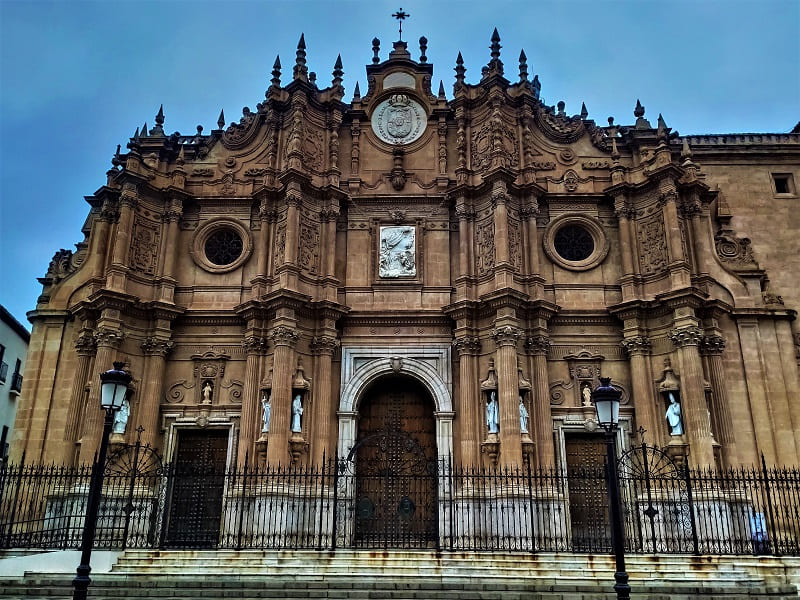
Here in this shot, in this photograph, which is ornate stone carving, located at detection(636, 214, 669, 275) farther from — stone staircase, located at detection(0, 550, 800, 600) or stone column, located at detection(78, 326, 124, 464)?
stone column, located at detection(78, 326, 124, 464)

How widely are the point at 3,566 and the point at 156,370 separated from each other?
753cm

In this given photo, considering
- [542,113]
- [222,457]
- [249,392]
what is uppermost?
[542,113]

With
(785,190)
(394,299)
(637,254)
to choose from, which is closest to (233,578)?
(394,299)

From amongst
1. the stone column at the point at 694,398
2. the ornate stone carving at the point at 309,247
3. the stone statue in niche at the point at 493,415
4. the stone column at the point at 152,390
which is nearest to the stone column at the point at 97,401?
the stone column at the point at 152,390

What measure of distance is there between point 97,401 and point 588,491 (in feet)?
44.6

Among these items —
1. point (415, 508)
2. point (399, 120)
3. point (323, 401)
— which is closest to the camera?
point (415, 508)

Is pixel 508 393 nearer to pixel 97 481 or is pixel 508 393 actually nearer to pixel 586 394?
pixel 586 394

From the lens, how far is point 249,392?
19562 mm

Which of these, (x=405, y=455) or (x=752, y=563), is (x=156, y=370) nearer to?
(x=405, y=455)

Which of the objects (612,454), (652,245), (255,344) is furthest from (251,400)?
(652,245)

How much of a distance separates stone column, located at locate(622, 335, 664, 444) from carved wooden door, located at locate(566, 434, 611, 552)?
138cm

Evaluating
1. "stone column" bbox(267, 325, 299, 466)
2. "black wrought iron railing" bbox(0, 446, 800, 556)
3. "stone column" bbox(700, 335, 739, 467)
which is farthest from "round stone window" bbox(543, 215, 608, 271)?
"stone column" bbox(267, 325, 299, 466)

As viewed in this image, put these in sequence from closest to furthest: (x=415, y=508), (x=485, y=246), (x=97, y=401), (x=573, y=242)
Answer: (x=97, y=401) < (x=415, y=508) < (x=485, y=246) < (x=573, y=242)

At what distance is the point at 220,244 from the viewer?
22.3m
